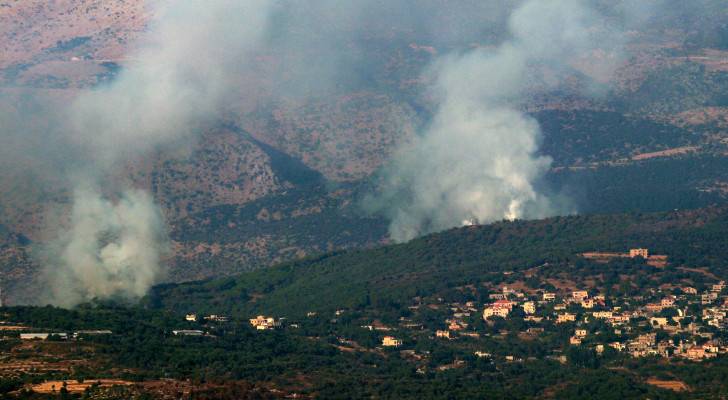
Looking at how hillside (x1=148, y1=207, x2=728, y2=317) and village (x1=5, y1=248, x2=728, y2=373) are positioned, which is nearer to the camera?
village (x1=5, y1=248, x2=728, y2=373)

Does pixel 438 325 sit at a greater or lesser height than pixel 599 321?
greater

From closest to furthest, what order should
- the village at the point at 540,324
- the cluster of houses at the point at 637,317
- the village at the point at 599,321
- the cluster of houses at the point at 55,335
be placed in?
the cluster of houses at the point at 55,335
the cluster of houses at the point at 637,317
the village at the point at 540,324
the village at the point at 599,321

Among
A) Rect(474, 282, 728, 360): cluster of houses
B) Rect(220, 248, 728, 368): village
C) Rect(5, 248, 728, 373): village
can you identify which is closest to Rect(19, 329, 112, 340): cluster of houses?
Rect(5, 248, 728, 373): village

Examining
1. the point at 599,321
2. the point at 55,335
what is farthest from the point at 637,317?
the point at 55,335

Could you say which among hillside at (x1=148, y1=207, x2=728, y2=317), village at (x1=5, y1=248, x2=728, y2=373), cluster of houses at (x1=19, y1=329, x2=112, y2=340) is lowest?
cluster of houses at (x1=19, y1=329, x2=112, y2=340)

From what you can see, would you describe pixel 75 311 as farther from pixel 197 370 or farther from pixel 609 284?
pixel 609 284

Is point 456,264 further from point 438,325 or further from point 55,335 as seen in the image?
point 55,335

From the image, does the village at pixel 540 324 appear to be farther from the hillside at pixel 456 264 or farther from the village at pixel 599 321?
the hillside at pixel 456 264

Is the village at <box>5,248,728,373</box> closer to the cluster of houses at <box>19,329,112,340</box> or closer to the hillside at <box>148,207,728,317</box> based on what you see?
the cluster of houses at <box>19,329,112,340</box>

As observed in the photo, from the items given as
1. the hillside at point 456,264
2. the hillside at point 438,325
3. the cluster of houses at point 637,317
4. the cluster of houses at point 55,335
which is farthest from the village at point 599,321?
the cluster of houses at point 55,335

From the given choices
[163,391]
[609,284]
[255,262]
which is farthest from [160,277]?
[163,391]

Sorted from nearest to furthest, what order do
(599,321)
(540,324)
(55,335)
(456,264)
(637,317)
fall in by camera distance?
(55,335)
(599,321)
(637,317)
(540,324)
(456,264)
